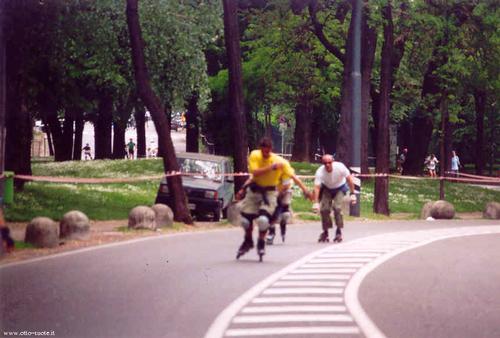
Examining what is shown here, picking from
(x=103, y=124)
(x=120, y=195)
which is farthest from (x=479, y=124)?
(x=120, y=195)

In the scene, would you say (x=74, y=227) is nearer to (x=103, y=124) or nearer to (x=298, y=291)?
(x=298, y=291)

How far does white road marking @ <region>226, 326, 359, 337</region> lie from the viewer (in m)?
10.7

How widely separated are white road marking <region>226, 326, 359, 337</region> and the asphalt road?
0.41 ft

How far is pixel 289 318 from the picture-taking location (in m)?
11.6

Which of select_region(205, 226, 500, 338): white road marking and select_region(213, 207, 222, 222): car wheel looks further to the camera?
select_region(213, 207, 222, 222): car wheel

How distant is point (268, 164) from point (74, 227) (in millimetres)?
7982

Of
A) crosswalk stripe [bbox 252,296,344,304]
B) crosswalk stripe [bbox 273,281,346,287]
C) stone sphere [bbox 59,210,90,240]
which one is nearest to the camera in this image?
crosswalk stripe [bbox 252,296,344,304]

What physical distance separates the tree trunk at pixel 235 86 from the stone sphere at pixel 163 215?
4.79m

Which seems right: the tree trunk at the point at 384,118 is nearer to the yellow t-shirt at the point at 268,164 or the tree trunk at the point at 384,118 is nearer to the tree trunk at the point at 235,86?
the tree trunk at the point at 235,86

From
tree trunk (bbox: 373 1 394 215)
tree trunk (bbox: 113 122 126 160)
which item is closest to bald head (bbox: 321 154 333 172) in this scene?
tree trunk (bbox: 373 1 394 215)

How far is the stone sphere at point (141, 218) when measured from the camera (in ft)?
79.9

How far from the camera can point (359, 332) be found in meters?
11.0

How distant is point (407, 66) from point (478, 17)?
429 inches

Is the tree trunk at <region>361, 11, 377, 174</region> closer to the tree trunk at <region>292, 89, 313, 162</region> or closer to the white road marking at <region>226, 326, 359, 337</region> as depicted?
the tree trunk at <region>292, 89, 313, 162</region>
